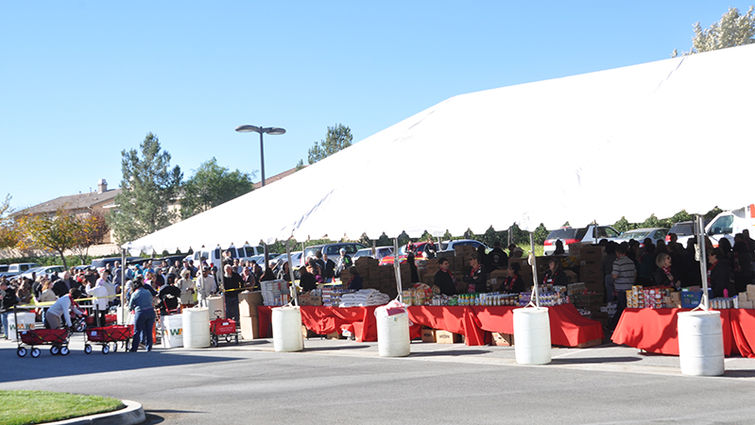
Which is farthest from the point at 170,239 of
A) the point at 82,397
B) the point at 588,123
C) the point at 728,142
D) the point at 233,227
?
the point at 728,142

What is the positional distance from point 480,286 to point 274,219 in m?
4.53

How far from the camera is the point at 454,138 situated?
1620 centimetres

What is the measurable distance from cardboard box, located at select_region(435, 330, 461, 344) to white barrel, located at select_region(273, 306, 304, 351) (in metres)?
2.89

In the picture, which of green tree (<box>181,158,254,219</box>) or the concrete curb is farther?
green tree (<box>181,158,254,219</box>)

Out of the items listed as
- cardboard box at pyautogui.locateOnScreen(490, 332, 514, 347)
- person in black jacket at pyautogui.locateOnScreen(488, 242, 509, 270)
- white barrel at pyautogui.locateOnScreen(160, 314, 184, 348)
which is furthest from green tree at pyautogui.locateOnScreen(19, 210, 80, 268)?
cardboard box at pyautogui.locateOnScreen(490, 332, 514, 347)

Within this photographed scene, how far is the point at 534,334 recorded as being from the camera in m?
12.7

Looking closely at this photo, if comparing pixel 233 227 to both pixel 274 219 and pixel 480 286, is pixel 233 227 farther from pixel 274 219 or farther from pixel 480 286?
pixel 480 286

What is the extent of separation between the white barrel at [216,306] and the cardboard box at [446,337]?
6.99m

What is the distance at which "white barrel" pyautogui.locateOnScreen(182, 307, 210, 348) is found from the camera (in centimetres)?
1911

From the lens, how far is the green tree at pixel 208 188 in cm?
8381

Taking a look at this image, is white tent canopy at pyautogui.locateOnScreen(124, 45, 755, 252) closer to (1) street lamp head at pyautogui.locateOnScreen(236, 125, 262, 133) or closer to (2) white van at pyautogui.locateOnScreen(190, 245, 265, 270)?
(1) street lamp head at pyautogui.locateOnScreen(236, 125, 262, 133)

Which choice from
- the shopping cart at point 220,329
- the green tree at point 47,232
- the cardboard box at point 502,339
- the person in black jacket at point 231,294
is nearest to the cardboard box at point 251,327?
the shopping cart at point 220,329

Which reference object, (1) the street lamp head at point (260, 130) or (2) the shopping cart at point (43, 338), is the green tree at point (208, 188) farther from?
(2) the shopping cart at point (43, 338)

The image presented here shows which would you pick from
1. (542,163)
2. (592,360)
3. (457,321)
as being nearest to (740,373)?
(592,360)
